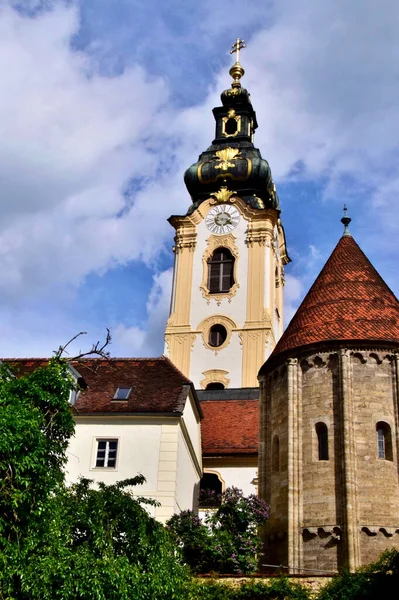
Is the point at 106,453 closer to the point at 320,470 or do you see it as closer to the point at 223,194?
the point at 320,470

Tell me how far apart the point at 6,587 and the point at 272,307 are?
40.6 m

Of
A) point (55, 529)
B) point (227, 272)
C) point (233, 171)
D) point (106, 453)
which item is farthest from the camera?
point (233, 171)

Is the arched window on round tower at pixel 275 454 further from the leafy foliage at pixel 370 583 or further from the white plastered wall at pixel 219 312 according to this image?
the white plastered wall at pixel 219 312

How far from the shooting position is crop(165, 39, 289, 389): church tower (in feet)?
177

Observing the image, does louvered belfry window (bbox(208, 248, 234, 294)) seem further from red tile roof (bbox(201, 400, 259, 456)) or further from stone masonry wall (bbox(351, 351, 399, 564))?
stone masonry wall (bbox(351, 351, 399, 564))

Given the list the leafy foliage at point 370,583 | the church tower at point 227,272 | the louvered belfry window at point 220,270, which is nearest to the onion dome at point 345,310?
the leafy foliage at point 370,583

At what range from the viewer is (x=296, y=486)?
25344 millimetres

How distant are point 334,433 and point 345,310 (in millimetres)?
4192

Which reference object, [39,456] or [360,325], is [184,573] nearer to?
[39,456]

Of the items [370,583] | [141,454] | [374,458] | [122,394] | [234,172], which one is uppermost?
[234,172]

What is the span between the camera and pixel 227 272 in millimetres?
56875

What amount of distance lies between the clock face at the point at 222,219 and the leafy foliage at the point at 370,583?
3761 centimetres

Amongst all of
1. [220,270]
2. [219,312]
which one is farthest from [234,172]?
[219,312]

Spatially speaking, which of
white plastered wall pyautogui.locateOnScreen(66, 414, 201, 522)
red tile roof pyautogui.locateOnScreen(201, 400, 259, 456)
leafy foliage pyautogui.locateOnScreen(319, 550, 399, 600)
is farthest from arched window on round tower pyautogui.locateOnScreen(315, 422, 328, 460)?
red tile roof pyautogui.locateOnScreen(201, 400, 259, 456)
